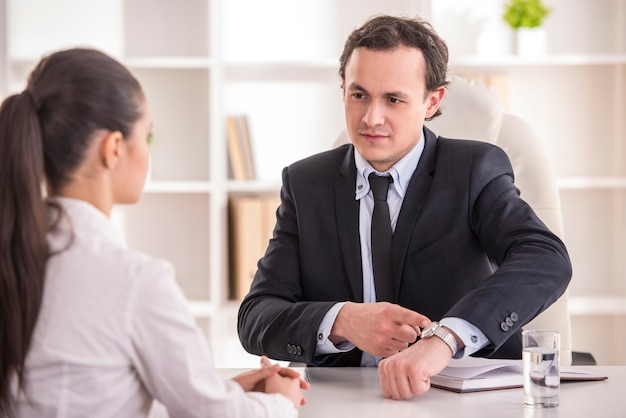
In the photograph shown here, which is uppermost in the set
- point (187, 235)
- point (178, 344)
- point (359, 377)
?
point (178, 344)

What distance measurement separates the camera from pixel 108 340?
3.27 feet

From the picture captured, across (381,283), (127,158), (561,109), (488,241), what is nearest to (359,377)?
(381,283)

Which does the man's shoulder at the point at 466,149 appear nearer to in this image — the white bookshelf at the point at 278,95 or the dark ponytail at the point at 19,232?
the dark ponytail at the point at 19,232

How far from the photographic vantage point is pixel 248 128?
368 centimetres

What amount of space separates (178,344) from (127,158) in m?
0.25

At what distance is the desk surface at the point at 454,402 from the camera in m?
1.26

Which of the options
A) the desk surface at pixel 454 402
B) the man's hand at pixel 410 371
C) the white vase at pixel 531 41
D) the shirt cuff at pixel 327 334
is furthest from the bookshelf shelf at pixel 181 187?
the man's hand at pixel 410 371

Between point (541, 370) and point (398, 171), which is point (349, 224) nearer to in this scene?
point (398, 171)

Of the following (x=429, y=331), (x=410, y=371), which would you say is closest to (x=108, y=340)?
(x=410, y=371)

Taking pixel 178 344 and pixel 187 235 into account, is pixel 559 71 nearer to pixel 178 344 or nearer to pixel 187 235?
pixel 187 235

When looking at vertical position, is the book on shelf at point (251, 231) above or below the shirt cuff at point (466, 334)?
below

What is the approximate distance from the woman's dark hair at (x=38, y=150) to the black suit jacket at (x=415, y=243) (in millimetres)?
694

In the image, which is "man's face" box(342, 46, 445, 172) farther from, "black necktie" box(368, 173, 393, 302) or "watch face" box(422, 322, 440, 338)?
"watch face" box(422, 322, 440, 338)

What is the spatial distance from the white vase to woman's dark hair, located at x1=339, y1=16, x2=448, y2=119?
5.55ft
